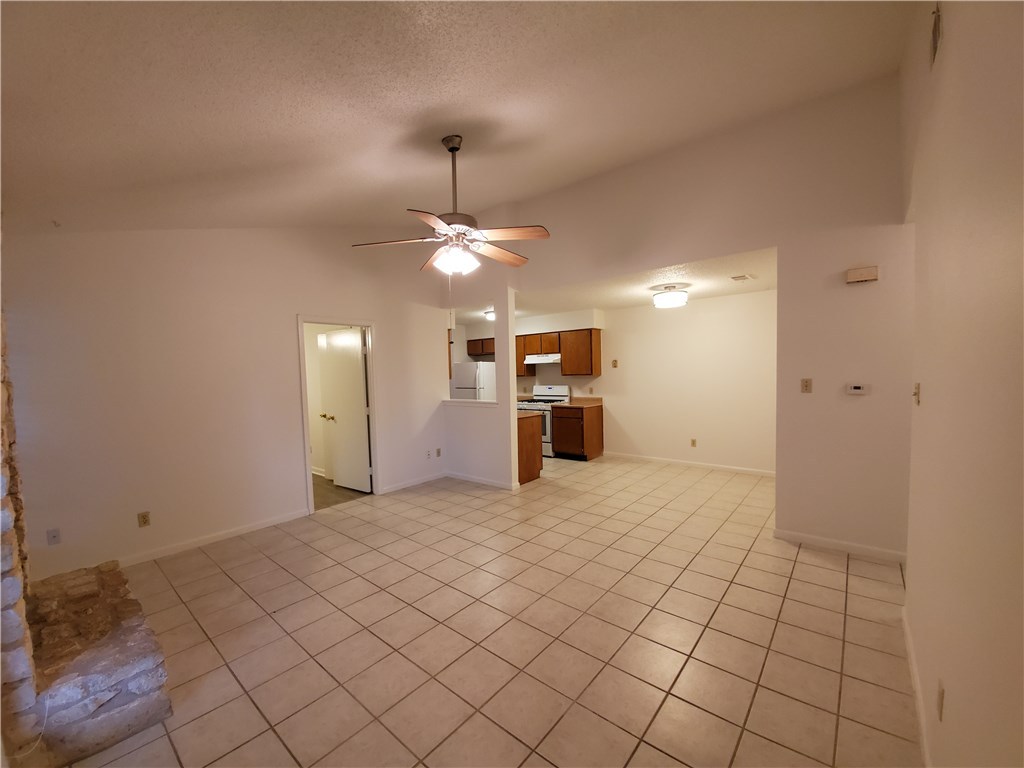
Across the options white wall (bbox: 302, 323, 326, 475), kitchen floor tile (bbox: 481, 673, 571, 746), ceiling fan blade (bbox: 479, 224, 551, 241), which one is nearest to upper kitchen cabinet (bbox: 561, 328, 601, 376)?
ceiling fan blade (bbox: 479, 224, 551, 241)

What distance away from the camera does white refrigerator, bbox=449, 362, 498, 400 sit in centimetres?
599

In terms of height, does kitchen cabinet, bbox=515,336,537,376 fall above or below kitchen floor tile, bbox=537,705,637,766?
above

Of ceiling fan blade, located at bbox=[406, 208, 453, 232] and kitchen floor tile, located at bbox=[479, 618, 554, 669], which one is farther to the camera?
ceiling fan blade, located at bbox=[406, 208, 453, 232]

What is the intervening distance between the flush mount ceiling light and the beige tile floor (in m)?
2.35

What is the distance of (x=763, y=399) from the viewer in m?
4.95

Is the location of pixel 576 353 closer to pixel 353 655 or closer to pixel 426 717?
pixel 353 655

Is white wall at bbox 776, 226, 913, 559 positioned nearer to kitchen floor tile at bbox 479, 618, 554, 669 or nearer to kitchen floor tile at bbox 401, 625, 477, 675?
kitchen floor tile at bbox 479, 618, 554, 669

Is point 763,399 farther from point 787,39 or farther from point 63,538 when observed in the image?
point 63,538

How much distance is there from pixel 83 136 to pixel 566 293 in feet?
12.5

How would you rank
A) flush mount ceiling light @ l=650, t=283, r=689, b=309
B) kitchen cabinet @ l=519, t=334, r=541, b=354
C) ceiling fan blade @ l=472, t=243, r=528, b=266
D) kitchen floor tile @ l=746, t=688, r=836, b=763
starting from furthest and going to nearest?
1. kitchen cabinet @ l=519, t=334, r=541, b=354
2. flush mount ceiling light @ l=650, t=283, r=689, b=309
3. ceiling fan blade @ l=472, t=243, r=528, b=266
4. kitchen floor tile @ l=746, t=688, r=836, b=763

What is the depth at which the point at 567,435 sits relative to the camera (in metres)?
6.13

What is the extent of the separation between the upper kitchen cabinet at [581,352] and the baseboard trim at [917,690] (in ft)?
14.5

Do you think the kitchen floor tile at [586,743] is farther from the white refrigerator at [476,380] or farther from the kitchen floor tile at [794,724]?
the white refrigerator at [476,380]

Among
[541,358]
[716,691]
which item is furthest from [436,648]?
[541,358]
